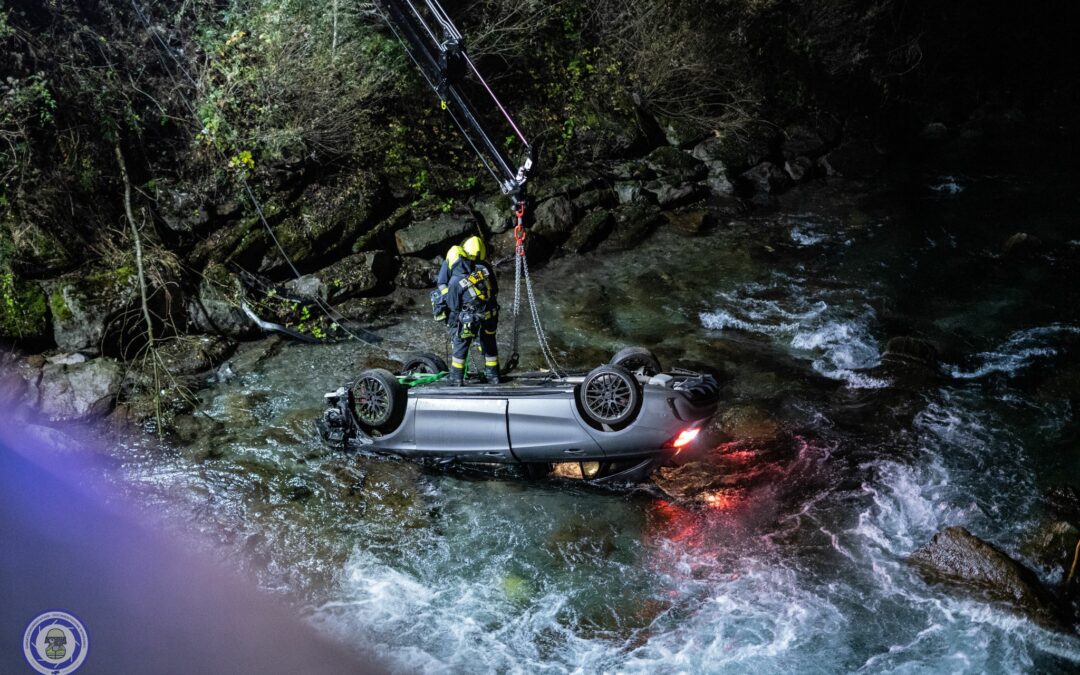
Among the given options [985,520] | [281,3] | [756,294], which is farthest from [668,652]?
[281,3]

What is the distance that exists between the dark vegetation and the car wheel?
472 cm

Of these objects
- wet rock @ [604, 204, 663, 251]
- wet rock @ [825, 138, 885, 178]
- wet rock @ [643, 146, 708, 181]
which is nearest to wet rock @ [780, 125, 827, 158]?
wet rock @ [825, 138, 885, 178]

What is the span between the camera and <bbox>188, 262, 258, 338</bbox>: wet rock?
32.7ft

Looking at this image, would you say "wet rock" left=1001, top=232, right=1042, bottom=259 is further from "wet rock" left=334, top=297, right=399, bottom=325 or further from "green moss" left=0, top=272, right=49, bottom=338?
"green moss" left=0, top=272, right=49, bottom=338

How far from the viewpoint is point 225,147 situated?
11.0 meters

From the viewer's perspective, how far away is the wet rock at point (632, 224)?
1260 cm

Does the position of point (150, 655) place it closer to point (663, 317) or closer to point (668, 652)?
point (668, 652)

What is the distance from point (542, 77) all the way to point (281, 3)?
17.0 feet

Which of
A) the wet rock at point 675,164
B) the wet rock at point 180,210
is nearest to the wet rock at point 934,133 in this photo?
the wet rock at point 675,164

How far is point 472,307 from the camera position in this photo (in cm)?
728

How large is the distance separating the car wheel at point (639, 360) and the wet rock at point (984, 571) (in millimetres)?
2781

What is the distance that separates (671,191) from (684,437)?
8233mm

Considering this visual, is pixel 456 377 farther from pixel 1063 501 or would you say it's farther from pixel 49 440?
pixel 1063 501

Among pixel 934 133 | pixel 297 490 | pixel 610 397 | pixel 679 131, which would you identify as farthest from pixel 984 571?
pixel 934 133
